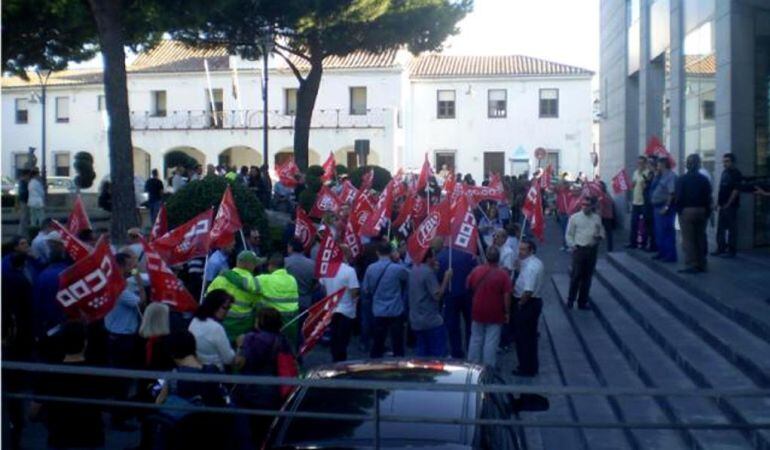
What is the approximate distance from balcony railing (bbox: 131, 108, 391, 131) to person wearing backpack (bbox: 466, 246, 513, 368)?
151ft

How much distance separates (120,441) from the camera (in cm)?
1051

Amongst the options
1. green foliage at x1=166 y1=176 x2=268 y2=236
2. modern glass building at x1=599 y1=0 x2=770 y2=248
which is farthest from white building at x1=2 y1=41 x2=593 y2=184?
green foliage at x1=166 y1=176 x2=268 y2=236

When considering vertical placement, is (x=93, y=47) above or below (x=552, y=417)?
above

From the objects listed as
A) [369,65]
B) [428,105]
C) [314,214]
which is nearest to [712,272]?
[314,214]

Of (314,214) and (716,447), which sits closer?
(716,447)

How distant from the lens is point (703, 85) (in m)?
22.7

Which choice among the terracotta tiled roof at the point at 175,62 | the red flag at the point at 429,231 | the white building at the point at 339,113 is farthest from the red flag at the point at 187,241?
the terracotta tiled roof at the point at 175,62

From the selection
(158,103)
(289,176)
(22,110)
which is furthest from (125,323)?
(22,110)

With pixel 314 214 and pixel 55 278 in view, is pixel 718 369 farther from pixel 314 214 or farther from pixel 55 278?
pixel 314 214

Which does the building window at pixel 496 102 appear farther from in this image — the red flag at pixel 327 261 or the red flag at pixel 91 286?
the red flag at pixel 91 286

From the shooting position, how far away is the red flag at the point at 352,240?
672 inches

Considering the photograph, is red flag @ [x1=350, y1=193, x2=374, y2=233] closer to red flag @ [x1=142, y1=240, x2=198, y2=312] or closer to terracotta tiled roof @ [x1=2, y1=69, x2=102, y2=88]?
red flag @ [x1=142, y1=240, x2=198, y2=312]

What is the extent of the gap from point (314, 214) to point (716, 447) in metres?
14.2

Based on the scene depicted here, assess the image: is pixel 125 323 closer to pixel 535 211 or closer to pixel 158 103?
pixel 535 211
